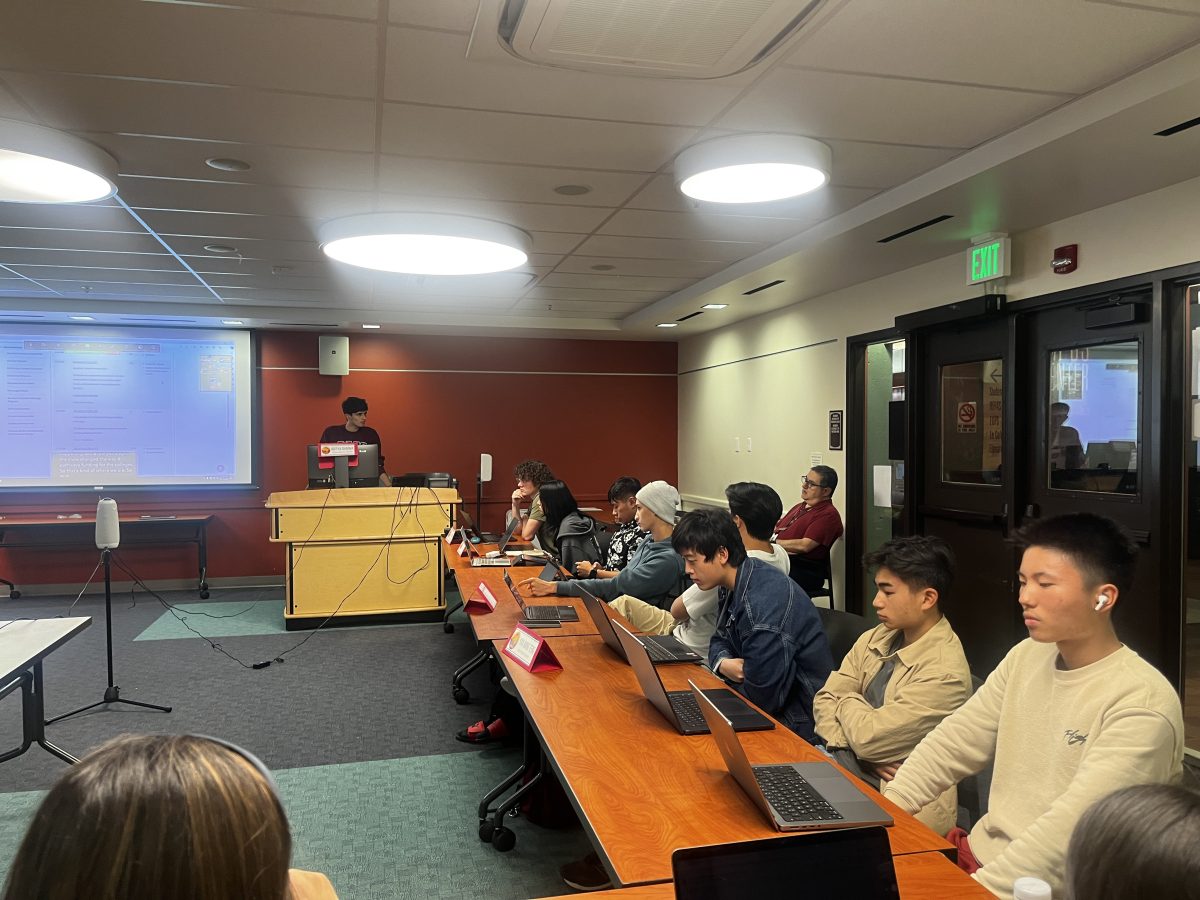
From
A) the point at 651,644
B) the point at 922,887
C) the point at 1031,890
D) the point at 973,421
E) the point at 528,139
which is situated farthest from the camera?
the point at 973,421

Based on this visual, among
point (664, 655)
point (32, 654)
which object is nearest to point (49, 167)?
point (32, 654)

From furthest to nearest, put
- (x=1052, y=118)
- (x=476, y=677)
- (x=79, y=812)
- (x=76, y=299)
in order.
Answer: (x=76, y=299)
(x=476, y=677)
(x=1052, y=118)
(x=79, y=812)

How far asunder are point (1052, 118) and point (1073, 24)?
691 mm

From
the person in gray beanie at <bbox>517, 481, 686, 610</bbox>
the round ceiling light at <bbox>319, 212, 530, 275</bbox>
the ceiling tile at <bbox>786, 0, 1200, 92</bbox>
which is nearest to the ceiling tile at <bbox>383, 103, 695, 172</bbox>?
the ceiling tile at <bbox>786, 0, 1200, 92</bbox>

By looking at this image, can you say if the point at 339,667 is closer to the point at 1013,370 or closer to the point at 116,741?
the point at 1013,370

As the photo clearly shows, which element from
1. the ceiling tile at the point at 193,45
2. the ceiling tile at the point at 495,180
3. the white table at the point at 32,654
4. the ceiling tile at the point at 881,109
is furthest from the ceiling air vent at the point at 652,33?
the white table at the point at 32,654

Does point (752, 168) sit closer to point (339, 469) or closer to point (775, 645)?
point (775, 645)

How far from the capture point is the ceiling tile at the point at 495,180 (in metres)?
3.41

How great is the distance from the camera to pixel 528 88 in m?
2.61

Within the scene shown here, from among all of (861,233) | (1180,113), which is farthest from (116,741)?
(861,233)

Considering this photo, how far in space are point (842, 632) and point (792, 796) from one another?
1193mm

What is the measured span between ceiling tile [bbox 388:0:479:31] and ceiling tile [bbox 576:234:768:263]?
8.08ft

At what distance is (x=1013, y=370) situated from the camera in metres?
4.20

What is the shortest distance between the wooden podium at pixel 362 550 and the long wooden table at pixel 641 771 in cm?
371
